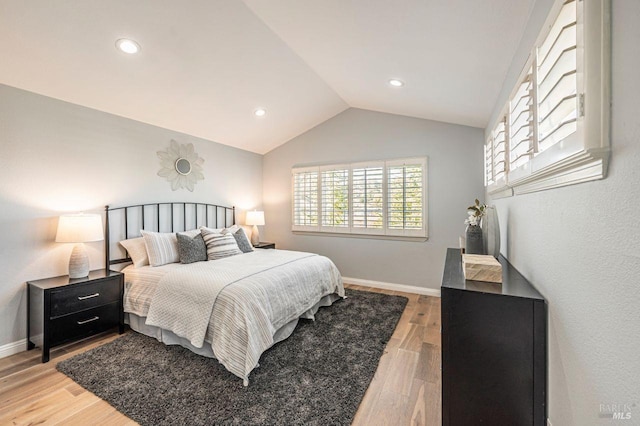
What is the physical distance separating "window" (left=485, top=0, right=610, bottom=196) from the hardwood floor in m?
1.51

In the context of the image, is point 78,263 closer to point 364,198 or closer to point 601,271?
point 364,198

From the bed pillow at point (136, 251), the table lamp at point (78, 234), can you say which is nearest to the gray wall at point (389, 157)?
the bed pillow at point (136, 251)

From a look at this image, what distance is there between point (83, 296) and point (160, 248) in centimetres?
79

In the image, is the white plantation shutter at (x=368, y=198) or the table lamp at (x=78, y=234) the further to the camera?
the white plantation shutter at (x=368, y=198)

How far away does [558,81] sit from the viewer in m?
1.04

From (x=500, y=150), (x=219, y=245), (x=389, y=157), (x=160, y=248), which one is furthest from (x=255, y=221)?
(x=500, y=150)

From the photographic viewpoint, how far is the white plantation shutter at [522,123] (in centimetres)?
141

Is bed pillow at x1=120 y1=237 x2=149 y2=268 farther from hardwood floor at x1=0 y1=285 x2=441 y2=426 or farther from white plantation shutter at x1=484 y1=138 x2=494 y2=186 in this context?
white plantation shutter at x1=484 y1=138 x2=494 y2=186

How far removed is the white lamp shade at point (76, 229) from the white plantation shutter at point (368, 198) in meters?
3.26

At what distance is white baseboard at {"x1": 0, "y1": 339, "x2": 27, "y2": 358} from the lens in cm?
241

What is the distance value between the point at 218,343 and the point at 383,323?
1.73 metres

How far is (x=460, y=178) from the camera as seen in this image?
12.2 ft

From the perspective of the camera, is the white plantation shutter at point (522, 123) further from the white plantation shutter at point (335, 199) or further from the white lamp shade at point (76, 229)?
the white lamp shade at point (76, 229)

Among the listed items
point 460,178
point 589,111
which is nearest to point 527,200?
point 589,111
